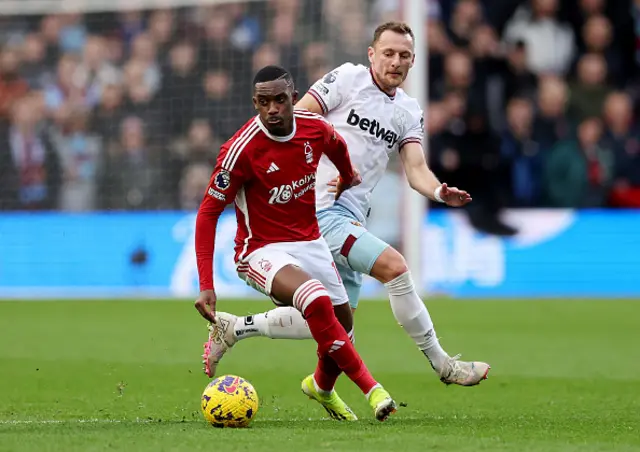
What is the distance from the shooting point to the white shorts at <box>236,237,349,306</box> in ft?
22.6

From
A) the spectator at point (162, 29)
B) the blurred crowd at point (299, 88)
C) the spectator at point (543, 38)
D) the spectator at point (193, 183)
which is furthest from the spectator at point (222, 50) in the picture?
the spectator at point (543, 38)

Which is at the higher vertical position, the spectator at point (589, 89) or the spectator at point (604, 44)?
the spectator at point (604, 44)

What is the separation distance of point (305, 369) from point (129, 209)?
8.91m

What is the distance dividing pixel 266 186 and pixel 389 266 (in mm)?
956

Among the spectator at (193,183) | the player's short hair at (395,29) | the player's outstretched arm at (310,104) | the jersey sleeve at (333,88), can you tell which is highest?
the player's short hair at (395,29)

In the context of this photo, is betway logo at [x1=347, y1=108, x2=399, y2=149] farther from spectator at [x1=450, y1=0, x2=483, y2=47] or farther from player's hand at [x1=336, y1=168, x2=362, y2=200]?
spectator at [x1=450, y1=0, x2=483, y2=47]

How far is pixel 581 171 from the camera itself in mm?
17625

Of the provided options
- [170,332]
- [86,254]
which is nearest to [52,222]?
[86,254]

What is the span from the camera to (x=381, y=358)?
434 inches

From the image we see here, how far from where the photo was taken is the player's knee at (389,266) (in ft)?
24.1

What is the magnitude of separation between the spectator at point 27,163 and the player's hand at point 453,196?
1258cm

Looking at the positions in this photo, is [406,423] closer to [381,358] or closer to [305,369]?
[305,369]

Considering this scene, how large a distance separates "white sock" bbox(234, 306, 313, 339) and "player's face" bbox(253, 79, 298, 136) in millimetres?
1292

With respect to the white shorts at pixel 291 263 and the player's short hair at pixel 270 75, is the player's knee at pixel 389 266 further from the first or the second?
the player's short hair at pixel 270 75
